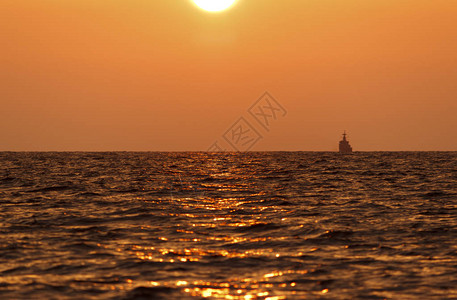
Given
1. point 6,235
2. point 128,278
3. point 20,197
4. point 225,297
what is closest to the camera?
point 225,297

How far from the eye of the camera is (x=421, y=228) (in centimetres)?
1888

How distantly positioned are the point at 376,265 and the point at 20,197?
821 inches

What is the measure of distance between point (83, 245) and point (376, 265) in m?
7.74

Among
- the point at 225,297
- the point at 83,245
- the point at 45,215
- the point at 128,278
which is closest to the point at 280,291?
the point at 225,297

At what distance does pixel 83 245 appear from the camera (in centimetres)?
1586

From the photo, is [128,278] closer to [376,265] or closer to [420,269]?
[376,265]

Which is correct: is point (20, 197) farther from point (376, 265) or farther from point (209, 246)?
point (376, 265)

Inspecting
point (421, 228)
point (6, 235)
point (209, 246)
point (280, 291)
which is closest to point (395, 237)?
point (421, 228)

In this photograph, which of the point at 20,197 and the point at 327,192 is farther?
the point at 327,192

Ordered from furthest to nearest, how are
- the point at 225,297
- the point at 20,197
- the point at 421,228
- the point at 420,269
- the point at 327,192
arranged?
the point at 327,192, the point at 20,197, the point at 421,228, the point at 420,269, the point at 225,297

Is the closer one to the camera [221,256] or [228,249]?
[221,256]

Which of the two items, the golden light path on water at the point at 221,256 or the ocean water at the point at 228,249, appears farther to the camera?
the ocean water at the point at 228,249

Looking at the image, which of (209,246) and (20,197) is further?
(20,197)

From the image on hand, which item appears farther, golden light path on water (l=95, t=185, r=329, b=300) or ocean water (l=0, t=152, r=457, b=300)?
ocean water (l=0, t=152, r=457, b=300)
